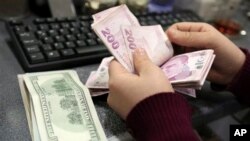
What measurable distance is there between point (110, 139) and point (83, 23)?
33cm

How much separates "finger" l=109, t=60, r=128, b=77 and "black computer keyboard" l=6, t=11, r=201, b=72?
5.3 inches

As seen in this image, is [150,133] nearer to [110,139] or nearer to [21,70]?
[110,139]

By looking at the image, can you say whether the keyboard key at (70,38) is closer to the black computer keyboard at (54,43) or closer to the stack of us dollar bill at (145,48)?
the black computer keyboard at (54,43)

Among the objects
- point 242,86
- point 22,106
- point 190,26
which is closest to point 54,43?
point 22,106

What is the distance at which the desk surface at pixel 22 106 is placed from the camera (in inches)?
20.8

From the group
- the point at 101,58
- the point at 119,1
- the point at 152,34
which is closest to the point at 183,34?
the point at 152,34

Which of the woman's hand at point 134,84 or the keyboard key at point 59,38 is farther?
the keyboard key at point 59,38

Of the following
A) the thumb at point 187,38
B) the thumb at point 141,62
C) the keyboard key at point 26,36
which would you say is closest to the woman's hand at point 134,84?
the thumb at point 141,62

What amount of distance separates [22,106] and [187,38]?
328 mm

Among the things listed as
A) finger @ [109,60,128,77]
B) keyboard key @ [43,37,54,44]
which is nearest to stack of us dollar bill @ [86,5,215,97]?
finger @ [109,60,128,77]

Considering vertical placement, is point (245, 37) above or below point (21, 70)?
below

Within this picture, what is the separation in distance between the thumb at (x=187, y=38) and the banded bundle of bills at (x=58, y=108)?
0.20m

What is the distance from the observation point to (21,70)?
2.16 feet

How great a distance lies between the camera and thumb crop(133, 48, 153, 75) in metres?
0.56
